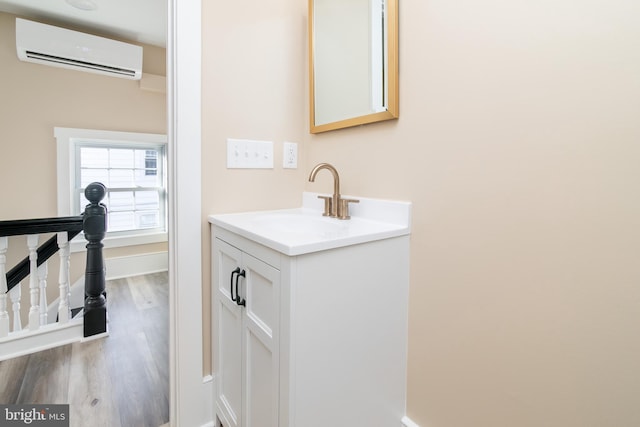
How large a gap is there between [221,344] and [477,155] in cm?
113

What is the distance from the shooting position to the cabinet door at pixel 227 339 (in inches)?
42.6

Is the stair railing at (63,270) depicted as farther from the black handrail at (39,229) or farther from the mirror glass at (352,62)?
the mirror glass at (352,62)

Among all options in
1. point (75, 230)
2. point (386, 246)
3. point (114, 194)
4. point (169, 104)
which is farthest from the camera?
point (114, 194)

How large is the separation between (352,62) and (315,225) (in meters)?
0.68

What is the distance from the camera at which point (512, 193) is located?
816 mm

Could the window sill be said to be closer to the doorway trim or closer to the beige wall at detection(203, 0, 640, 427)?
the doorway trim

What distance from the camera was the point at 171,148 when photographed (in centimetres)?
119

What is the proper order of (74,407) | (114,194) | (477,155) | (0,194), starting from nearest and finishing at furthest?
(477,155), (74,407), (0,194), (114,194)

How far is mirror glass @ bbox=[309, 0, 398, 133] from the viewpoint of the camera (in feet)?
3.62

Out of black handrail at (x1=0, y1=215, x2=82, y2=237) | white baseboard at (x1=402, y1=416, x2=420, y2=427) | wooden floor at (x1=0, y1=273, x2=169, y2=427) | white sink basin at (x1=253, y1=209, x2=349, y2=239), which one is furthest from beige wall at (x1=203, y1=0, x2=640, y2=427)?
black handrail at (x1=0, y1=215, x2=82, y2=237)

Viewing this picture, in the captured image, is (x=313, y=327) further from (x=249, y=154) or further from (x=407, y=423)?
(x=249, y=154)

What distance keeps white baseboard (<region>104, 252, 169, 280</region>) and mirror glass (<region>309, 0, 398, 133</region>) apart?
314cm

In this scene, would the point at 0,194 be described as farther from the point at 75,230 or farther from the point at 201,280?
the point at 201,280

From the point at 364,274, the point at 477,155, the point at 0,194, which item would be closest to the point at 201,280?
the point at 364,274
